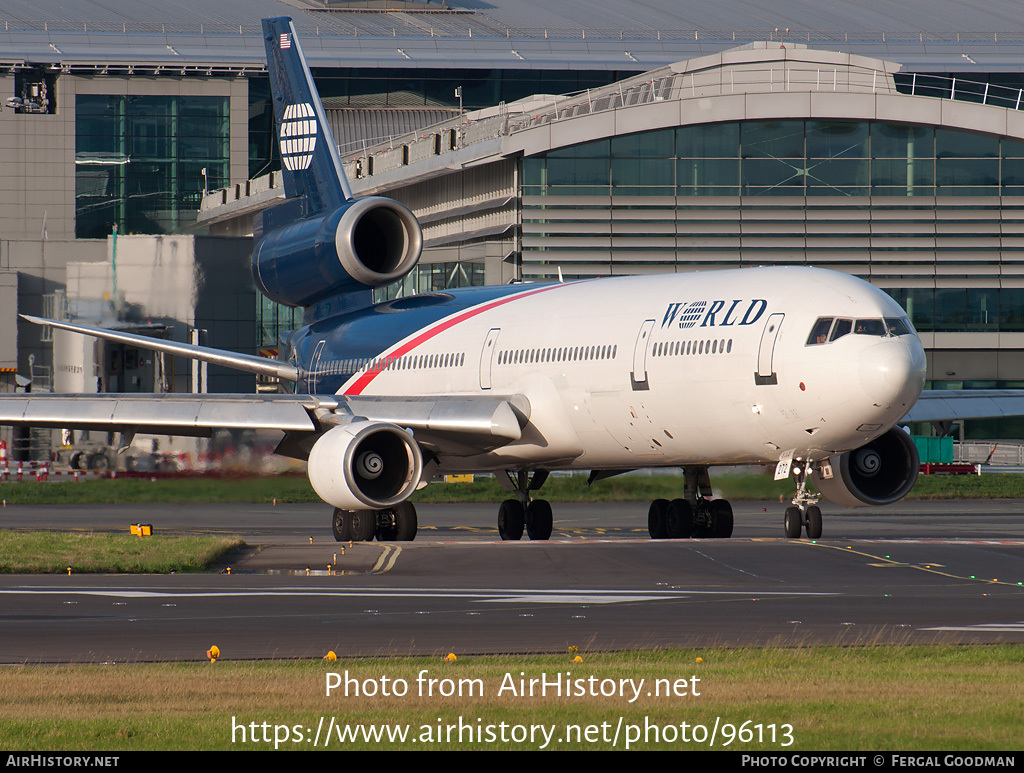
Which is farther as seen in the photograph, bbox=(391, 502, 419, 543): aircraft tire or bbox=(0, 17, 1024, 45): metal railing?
bbox=(0, 17, 1024, 45): metal railing

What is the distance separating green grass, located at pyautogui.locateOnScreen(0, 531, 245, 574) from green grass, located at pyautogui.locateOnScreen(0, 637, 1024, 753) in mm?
9548

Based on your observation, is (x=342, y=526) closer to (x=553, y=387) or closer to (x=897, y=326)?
(x=553, y=387)

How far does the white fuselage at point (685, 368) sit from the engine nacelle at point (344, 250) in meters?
3.20

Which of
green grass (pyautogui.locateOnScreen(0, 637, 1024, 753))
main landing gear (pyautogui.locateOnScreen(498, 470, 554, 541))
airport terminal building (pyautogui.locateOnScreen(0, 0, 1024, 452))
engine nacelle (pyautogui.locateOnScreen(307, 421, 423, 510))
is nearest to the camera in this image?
green grass (pyautogui.locateOnScreen(0, 637, 1024, 753))

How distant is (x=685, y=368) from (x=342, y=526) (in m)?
7.11

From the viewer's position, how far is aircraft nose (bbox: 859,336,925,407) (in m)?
20.1

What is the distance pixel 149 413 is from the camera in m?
25.7

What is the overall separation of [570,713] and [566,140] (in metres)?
40.7

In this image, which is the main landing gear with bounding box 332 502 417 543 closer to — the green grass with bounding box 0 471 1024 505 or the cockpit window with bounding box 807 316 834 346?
the green grass with bounding box 0 471 1024 505

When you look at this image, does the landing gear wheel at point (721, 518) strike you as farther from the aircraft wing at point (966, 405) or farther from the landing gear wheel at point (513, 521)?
the landing gear wheel at point (513, 521)

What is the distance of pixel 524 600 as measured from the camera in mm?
15930

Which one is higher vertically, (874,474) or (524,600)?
(874,474)

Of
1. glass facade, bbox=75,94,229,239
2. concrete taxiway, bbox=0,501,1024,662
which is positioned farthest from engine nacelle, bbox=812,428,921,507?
glass facade, bbox=75,94,229,239

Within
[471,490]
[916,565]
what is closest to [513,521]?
[916,565]
